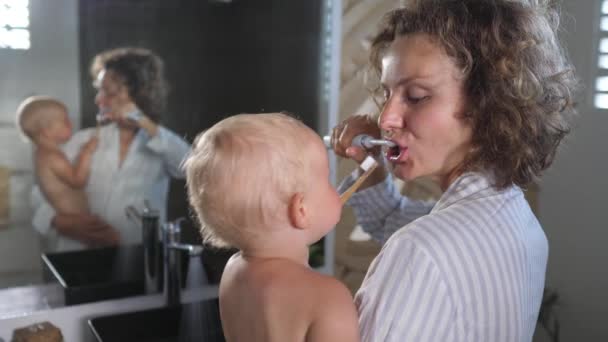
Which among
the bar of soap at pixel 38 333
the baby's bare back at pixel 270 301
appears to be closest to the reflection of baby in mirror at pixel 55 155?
the bar of soap at pixel 38 333

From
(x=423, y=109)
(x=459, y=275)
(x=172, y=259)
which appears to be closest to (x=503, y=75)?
(x=423, y=109)

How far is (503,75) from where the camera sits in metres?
1.03

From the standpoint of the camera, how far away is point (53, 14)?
1.51 meters

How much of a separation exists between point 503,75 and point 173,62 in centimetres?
92

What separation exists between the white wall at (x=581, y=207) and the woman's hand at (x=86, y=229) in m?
1.34

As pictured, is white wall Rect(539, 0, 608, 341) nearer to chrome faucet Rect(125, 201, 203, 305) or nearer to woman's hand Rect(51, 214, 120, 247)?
chrome faucet Rect(125, 201, 203, 305)

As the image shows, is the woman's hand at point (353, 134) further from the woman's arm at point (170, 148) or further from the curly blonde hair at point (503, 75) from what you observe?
the woman's arm at point (170, 148)

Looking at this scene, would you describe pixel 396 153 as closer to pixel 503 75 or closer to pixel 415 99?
pixel 415 99

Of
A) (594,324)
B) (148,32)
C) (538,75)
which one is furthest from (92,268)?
(594,324)

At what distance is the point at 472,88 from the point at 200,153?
0.46 metres

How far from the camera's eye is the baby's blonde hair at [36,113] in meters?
1.50

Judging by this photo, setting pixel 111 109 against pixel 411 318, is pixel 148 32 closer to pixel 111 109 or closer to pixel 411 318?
pixel 111 109

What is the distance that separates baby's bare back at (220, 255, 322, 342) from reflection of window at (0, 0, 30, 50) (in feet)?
2.80

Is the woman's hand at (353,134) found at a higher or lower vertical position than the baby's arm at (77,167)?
higher
